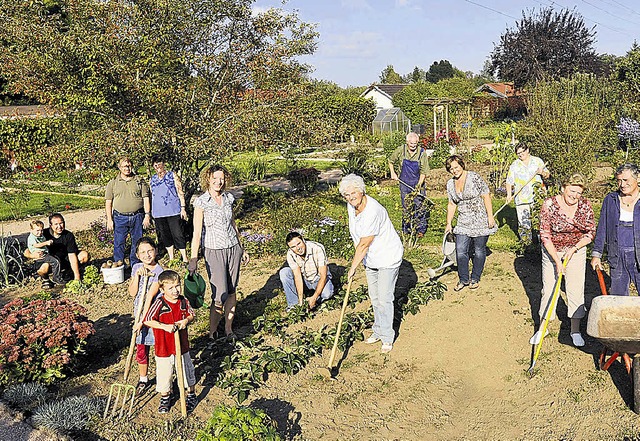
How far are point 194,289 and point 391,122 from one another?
22554mm

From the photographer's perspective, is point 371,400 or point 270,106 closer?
point 371,400

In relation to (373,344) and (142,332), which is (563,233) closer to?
(373,344)

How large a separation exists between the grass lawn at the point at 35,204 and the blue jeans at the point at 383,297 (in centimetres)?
819

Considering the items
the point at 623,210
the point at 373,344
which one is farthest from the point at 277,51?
the point at 623,210

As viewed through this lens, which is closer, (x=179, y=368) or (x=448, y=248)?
(x=179, y=368)

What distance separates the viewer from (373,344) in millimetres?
5574

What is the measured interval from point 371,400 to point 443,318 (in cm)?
164

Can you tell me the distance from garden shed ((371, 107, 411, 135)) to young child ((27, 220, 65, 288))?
65.7 feet

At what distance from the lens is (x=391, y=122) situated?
26.5 metres

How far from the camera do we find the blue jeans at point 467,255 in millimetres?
6387

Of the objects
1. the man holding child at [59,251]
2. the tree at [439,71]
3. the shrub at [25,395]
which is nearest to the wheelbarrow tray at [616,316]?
the shrub at [25,395]

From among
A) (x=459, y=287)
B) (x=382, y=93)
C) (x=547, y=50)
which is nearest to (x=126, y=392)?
(x=459, y=287)

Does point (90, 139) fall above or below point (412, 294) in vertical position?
above

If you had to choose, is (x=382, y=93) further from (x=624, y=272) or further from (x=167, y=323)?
(x=167, y=323)
